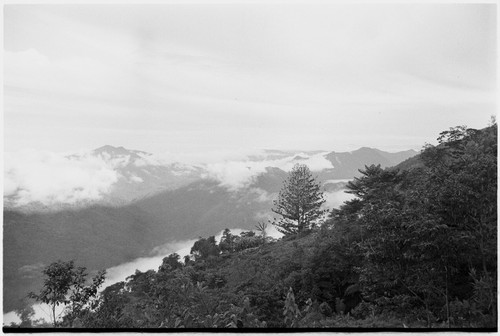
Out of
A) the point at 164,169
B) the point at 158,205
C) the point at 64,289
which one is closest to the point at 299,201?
the point at 164,169

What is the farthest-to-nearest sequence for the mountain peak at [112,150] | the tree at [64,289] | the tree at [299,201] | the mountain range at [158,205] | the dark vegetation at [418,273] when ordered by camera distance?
the tree at [299,201] → the mountain range at [158,205] → the mountain peak at [112,150] → the tree at [64,289] → the dark vegetation at [418,273]

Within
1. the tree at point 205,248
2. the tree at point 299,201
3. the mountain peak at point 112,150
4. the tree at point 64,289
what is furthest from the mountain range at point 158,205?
the tree at point 64,289

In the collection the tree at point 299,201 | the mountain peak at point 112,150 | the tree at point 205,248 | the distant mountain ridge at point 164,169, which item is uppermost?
the mountain peak at point 112,150

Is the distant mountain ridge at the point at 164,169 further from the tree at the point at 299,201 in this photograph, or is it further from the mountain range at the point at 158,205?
the tree at the point at 299,201

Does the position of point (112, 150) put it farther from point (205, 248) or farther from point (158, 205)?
point (205, 248)

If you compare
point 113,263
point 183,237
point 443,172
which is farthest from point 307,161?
point 443,172

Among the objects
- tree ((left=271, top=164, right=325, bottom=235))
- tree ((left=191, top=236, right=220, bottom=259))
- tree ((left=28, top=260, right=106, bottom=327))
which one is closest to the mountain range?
tree ((left=271, top=164, right=325, bottom=235))

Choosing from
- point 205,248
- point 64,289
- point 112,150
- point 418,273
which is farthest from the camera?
point 205,248
